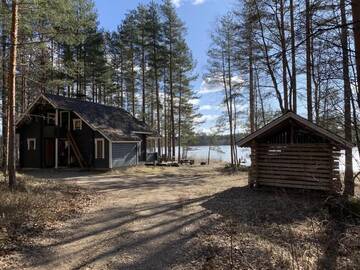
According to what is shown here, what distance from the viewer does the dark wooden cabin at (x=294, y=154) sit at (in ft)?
42.4

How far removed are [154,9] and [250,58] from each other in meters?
18.8

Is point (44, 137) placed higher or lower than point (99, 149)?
higher

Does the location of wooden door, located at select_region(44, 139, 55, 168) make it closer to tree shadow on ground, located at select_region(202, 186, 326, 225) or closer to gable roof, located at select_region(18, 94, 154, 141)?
gable roof, located at select_region(18, 94, 154, 141)

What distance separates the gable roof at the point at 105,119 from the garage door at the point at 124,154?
0.57m

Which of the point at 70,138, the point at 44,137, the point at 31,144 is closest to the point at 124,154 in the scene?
the point at 70,138

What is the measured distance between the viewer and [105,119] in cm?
2895

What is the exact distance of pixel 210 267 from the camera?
6.44m

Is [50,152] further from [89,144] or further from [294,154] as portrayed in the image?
[294,154]

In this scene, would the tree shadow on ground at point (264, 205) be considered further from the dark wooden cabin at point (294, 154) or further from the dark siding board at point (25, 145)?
the dark siding board at point (25, 145)

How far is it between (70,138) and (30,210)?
59.5 ft

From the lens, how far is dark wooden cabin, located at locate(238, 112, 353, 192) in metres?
12.9

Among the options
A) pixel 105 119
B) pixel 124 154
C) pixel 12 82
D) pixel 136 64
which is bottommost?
pixel 124 154

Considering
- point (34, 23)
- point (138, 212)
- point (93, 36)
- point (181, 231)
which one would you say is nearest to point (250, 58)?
point (34, 23)

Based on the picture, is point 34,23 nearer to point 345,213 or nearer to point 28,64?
point 28,64
